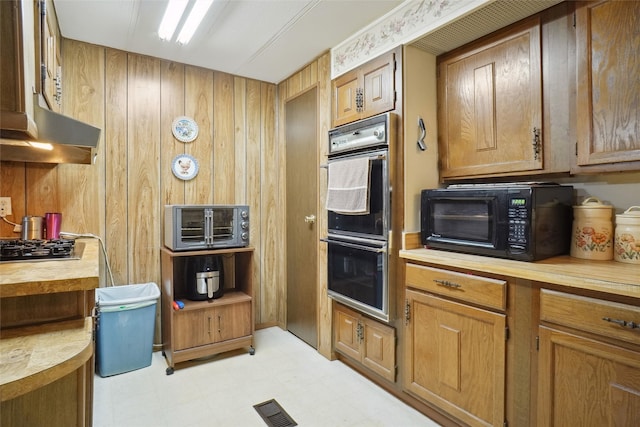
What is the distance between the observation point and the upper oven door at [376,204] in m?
2.07

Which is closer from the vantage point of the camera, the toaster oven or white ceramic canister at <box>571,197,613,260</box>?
white ceramic canister at <box>571,197,613,260</box>

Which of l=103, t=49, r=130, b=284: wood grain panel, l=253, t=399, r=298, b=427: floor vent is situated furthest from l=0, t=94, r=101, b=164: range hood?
l=253, t=399, r=298, b=427: floor vent

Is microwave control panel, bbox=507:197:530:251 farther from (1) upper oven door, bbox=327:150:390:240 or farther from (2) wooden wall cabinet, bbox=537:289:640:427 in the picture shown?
(1) upper oven door, bbox=327:150:390:240

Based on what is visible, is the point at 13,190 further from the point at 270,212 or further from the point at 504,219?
the point at 504,219

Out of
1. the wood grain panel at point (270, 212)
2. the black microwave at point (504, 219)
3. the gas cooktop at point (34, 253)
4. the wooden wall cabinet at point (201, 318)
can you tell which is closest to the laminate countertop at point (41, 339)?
the gas cooktop at point (34, 253)

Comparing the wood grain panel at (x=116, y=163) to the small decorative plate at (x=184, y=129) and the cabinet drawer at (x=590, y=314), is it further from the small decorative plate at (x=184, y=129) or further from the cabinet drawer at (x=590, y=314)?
the cabinet drawer at (x=590, y=314)

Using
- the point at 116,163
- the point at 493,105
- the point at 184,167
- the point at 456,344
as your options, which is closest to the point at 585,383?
the point at 456,344

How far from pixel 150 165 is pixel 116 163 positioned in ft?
0.77

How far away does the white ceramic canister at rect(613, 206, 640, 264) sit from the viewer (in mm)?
1553

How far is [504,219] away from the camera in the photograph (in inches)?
65.7

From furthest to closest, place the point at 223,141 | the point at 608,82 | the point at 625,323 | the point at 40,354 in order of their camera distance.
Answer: the point at 223,141 < the point at 608,82 < the point at 625,323 < the point at 40,354

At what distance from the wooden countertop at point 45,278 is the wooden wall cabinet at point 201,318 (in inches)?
47.9

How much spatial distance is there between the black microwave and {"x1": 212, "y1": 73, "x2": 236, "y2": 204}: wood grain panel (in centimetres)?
184

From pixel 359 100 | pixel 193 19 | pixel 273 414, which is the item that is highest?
pixel 193 19
